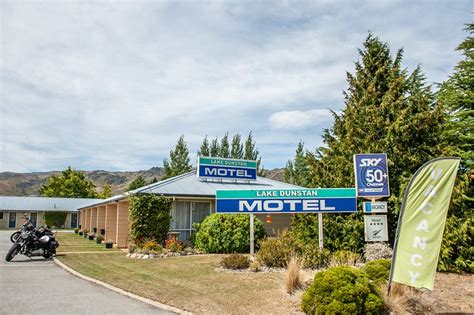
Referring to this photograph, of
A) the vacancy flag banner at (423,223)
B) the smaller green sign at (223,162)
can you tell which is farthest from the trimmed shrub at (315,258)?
the smaller green sign at (223,162)

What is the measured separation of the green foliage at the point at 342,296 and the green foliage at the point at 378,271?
4.62 feet

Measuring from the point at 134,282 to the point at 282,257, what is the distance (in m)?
5.02

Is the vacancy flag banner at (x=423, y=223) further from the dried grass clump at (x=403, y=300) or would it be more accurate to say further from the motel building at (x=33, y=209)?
the motel building at (x=33, y=209)

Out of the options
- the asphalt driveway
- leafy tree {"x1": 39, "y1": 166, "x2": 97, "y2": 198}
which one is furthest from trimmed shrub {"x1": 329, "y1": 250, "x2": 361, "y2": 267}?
leafy tree {"x1": 39, "y1": 166, "x2": 97, "y2": 198}

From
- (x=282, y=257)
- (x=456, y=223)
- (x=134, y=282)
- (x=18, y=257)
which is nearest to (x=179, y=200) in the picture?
(x=18, y=257)

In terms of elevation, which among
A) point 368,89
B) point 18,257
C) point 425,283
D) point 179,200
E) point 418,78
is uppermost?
point 418,78

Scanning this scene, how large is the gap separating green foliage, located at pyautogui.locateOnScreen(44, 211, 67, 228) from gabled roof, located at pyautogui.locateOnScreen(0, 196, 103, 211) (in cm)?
218

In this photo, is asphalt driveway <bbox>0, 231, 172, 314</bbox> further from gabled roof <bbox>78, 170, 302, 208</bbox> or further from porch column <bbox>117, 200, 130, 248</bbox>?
porch column <bbox>117, 200, 130, 248</bbox>

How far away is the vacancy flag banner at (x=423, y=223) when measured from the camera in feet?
23.1

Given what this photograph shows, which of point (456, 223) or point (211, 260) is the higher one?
point (456, 223)

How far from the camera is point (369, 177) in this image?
43.9 feet

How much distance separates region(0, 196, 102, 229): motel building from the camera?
52.4m

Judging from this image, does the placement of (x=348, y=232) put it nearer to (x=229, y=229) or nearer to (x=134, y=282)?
(x=229, y=229)

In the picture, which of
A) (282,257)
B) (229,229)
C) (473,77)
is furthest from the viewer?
(229,229)
